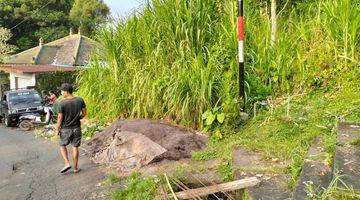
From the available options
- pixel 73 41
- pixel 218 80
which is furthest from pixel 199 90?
pixel 73 41

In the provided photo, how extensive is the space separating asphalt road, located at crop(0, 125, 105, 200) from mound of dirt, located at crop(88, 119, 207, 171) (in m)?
0.35

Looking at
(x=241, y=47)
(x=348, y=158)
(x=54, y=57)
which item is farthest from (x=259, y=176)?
(x=54, y=57)

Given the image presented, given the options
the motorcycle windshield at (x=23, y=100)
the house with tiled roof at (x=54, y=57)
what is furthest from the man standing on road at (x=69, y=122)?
the house with tiled roof at (x=54, y=57)

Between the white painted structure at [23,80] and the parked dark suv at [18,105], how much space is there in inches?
325

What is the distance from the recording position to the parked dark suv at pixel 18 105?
17672mm

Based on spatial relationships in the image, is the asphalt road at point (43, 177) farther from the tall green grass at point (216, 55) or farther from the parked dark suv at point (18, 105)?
the parked dark suv at point (18, 105)

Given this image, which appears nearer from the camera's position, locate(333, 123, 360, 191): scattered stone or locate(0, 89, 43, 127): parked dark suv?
locate(333, 123, 360, 191): scattered stone

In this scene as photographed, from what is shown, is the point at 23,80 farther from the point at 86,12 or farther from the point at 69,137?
the point at 69,137

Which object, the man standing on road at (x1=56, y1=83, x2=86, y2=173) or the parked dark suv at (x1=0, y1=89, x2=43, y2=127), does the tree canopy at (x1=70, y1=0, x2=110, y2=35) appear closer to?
the parked dark suv at (x1=0, y1=89, x2=43, y2=127)

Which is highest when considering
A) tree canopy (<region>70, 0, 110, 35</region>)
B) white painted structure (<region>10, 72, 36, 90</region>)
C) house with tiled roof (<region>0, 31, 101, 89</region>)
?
tree canopy (<region>70, 0, 110, 35</region>)

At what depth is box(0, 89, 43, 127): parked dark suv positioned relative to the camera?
58.0 ft

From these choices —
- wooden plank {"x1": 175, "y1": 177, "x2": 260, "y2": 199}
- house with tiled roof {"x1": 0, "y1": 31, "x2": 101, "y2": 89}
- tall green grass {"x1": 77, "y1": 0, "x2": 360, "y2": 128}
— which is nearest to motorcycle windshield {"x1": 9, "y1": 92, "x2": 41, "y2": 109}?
tall green grass {"x1": 77, "y1": 0, "x2": 360, "y2": 128}

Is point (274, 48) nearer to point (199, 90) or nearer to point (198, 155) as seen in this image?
point (199, 90)

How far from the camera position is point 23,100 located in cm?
1853
